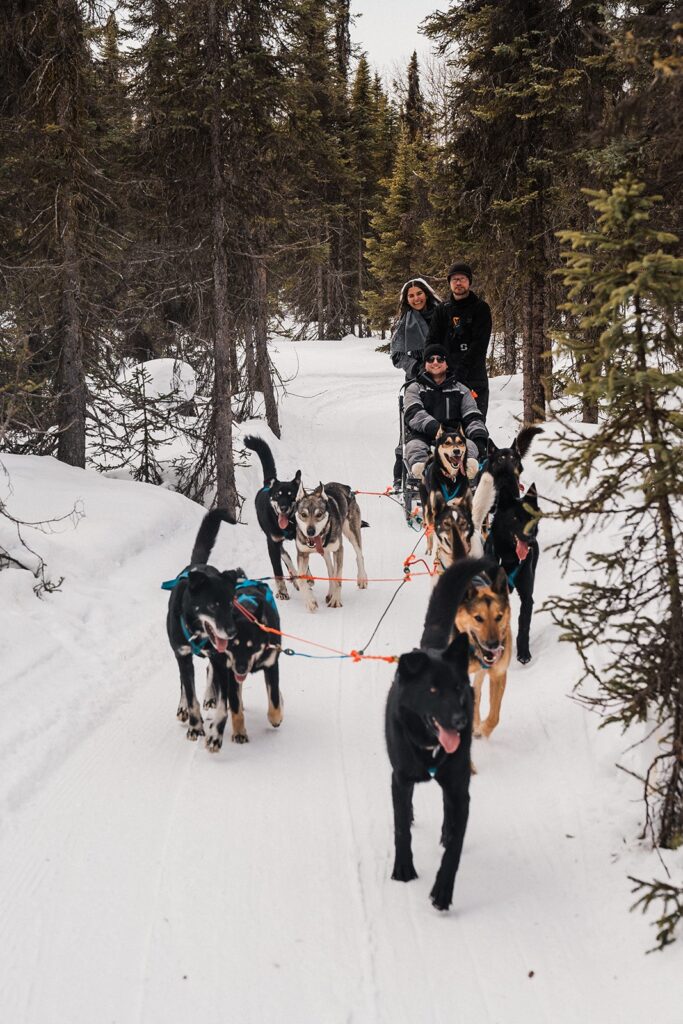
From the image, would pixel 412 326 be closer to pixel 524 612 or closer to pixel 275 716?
pixel 524 612

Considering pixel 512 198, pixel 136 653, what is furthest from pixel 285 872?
pixel 512 198

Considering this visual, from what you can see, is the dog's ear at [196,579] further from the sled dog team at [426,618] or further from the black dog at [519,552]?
the black dog at [519,552]

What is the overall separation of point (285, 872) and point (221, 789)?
0.94 meters

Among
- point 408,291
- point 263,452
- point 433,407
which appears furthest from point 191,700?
point 408,291

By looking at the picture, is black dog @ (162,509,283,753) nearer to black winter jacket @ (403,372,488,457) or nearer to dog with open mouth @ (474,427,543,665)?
dog with open mouth @ (474,427,543,665)

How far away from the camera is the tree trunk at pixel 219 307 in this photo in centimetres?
1040

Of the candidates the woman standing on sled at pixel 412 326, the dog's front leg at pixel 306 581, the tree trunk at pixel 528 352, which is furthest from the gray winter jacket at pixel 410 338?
the dog's front leg at pixel 306 581

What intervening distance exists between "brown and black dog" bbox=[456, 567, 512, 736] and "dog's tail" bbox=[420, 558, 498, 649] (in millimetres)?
294

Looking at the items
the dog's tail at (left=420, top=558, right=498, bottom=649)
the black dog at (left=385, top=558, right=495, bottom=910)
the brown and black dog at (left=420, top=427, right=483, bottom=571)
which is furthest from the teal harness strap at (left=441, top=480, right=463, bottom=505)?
the black dog at (left=385, top=558, right=495, bottom=910)

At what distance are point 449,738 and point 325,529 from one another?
4.98 m

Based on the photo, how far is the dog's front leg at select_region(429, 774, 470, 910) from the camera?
Answer: 3643mm

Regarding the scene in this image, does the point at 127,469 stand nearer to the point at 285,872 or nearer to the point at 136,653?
the point at 136,653

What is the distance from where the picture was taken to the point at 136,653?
270 inches

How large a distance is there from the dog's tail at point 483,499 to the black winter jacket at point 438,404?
2276 mm
